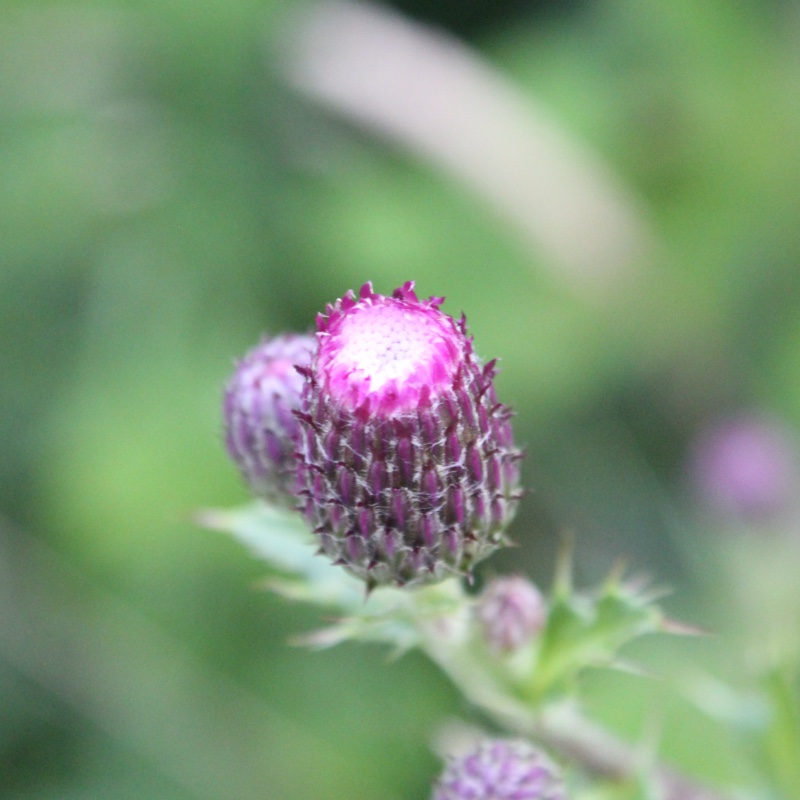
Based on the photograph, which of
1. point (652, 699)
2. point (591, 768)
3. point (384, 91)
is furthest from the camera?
point (384, 91)

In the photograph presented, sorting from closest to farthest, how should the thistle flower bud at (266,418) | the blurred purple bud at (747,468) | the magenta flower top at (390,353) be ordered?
the magenta flower top at (390,353), the thistle flower bud at (266,418), the blurred purple bud at (747,468)

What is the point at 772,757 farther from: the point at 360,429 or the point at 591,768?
the point at 360,429

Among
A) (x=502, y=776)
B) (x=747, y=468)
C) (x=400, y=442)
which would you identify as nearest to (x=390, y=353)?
(x=400, y=442)

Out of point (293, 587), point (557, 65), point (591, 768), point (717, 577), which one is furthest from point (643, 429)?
point (293, 587)

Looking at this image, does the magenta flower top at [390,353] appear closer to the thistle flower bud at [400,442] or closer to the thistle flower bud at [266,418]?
the thistle flower bud at [400,442]

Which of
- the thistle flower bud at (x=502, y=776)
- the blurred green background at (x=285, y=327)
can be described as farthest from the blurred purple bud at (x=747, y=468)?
the thistle flower bud at (x=502, y=776)

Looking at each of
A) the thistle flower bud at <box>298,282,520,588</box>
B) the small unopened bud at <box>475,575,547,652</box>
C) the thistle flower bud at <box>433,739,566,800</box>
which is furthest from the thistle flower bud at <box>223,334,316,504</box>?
the thistle flower bud at <box>433,739,566,800</box>
